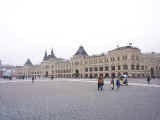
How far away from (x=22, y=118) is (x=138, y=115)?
4672mm

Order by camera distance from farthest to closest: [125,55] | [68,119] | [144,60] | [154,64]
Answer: [154,64]
[144,60]
[125,55]
[68,119]

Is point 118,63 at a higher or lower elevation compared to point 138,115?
higher

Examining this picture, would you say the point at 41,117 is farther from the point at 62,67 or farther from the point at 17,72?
the point at 17,72

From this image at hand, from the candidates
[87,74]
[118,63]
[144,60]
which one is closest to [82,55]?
[87,74]

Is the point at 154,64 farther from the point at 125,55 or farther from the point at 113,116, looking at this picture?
the point at 113,116

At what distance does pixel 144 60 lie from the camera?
56.3 metres

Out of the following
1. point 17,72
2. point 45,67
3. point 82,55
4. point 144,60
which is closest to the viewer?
point 144,60

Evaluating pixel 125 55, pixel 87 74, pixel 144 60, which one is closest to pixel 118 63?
pixel 125 55

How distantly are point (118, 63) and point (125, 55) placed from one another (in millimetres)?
4009

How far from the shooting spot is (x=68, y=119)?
5.79 meters

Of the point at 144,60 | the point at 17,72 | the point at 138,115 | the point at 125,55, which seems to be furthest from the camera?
the point at 17,72

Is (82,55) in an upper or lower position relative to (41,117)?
upper

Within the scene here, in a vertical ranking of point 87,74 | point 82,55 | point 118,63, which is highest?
point 82,55

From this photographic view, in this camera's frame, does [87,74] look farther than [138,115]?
Yes
